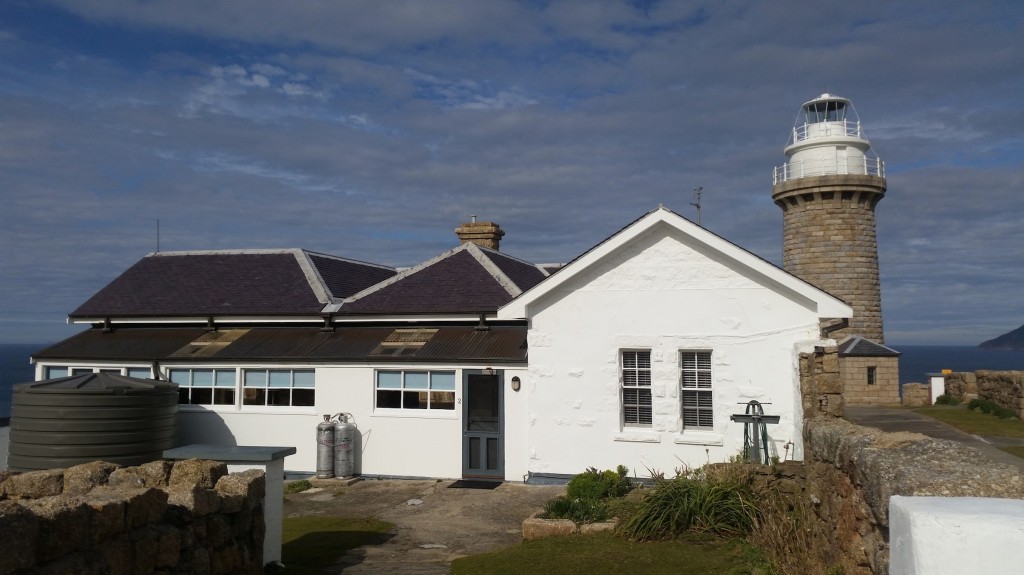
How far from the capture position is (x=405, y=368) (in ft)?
53.6

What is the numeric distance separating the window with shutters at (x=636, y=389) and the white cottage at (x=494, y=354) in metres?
0.03

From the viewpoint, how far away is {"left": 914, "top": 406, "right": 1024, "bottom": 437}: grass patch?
19.0 metres

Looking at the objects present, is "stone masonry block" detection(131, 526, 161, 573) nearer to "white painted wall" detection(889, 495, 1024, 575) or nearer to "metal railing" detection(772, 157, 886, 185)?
"white painted wall" detection(889, 495, 1024, 575)

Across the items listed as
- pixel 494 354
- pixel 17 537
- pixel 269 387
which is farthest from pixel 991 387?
pixel 17 537

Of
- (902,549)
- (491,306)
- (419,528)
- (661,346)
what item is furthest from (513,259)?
(902,549)

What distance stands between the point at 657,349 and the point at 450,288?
587 centimetres

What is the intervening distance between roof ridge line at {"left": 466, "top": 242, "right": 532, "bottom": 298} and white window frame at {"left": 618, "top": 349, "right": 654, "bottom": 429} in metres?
3.52

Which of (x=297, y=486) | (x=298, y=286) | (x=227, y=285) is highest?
(x=227, y=285)

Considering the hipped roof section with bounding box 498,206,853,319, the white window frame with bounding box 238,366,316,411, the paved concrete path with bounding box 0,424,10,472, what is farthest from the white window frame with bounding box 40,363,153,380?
the hipped roof section with bounding box 498,206,853,319

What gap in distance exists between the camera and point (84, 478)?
21.2 ft

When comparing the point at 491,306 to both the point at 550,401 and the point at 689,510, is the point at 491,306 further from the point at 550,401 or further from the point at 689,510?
the point at 689,510

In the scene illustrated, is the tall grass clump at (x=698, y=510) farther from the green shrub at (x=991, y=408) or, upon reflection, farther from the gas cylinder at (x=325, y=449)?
the green shrub at (x=991, y=408)

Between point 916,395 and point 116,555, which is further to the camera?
point 916,395

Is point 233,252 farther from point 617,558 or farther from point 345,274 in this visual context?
point 617,558
